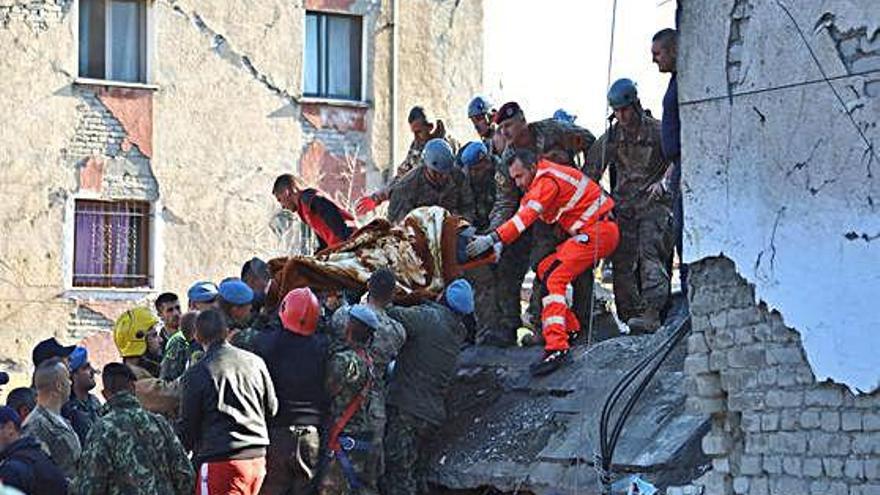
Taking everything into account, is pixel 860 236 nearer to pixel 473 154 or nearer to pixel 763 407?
pixel 763 407

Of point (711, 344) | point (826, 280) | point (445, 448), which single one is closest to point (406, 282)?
point (445, 448)

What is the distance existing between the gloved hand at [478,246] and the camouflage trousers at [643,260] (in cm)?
97

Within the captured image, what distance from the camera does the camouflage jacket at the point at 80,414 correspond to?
12.7 meters

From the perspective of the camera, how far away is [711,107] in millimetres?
11219

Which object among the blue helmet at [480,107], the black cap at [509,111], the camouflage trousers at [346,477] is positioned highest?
the blue helmet at [480,107]

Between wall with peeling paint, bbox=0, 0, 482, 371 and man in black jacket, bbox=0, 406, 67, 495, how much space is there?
51.6 ft

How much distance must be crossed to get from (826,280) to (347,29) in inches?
713

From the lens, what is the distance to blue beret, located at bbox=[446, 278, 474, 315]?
1384cm

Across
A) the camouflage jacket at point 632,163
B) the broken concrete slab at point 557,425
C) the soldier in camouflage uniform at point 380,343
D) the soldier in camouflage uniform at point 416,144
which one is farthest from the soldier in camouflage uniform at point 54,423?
the soldier in camouflage uniform at point 416,144

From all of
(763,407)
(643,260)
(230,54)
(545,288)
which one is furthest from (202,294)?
(230,54)

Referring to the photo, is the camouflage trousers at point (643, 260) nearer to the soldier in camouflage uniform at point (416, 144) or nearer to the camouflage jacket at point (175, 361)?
the soldier in camouflage uniform at point (416, 144)

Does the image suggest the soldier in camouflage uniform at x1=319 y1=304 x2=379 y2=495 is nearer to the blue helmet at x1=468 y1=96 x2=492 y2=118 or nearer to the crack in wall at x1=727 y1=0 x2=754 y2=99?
the crack in wall at x1=727 y1=0 x2=754 y2=99

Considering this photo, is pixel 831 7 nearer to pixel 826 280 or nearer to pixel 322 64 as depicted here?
pixel 826 280

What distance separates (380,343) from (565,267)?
166 centimetres
